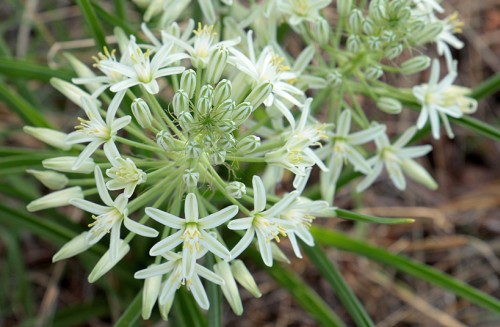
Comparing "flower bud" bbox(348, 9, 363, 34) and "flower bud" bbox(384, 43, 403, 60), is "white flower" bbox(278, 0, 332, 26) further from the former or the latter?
"flower bud" bbox(384, 43, 403, 60)

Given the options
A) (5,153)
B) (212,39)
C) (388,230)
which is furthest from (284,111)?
(388,230)

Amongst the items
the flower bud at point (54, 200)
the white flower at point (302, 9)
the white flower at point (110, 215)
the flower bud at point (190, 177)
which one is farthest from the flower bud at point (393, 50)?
the flower bud at point (54, 200)

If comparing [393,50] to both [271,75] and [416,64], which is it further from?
[271,75]

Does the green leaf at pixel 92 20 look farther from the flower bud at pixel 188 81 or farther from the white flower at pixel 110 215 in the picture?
the white flower at pixel 110 215

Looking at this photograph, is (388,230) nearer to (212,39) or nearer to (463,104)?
(463,104)

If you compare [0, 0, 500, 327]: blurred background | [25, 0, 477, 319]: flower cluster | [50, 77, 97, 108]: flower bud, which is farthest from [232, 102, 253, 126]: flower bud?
[0, 0, 500, 327]: blurred background
